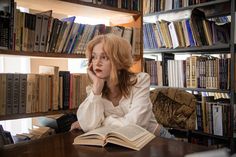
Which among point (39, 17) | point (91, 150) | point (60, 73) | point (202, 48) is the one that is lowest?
point (91, 150)

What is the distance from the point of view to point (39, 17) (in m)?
1.73

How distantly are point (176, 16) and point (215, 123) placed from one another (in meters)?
1.08

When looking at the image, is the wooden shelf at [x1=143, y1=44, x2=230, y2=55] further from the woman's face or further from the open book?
the open book

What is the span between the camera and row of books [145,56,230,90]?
2199mm

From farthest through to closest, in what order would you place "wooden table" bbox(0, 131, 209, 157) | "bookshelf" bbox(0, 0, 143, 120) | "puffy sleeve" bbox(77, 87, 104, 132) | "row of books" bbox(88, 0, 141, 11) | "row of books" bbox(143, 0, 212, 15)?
"row of books" bbox(143, 0, 212, 15), "row of books" bbox(88, 0, 141, 11), "bookshelf" bbox(0, 0, 143, 120), "puffy sleeve" bbox(77, 87, 104, 132), "wooden table" bbox(0, 131, 209, 157)

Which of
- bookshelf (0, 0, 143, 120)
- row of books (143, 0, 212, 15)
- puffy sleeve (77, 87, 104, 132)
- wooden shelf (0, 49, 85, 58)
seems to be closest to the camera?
puffy sleeve (77, 87, 104, 132)

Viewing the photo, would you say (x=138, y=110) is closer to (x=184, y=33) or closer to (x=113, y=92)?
(x=113, y=92)

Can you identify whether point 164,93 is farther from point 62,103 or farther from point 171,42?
point 171,42

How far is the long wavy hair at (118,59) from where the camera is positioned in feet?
4.76

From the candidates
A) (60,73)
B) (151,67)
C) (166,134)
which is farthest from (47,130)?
(151,67)

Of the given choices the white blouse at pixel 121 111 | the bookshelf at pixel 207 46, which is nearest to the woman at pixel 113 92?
the white blouse at pixel 121 111

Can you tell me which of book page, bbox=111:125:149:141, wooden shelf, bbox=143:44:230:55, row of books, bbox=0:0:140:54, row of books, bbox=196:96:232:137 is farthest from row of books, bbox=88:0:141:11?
book page, bbox=111:125:149:141

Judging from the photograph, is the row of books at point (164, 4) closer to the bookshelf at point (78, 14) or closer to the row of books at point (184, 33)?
the row of books at point (184, 33)

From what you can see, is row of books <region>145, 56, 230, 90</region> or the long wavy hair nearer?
the long wavy hair
